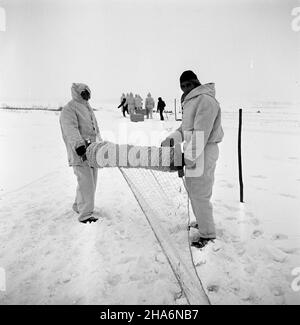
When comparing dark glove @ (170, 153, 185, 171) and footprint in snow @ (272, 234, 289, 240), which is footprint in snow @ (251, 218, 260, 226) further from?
dark glove @ (170, 153, 185, 171)

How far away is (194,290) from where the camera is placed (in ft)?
7.85

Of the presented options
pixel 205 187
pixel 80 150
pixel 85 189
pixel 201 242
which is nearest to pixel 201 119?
pixel 205 187

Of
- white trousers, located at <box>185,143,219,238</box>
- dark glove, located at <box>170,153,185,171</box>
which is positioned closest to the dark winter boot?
white trousers, located at <box>185,143,219,238</box>

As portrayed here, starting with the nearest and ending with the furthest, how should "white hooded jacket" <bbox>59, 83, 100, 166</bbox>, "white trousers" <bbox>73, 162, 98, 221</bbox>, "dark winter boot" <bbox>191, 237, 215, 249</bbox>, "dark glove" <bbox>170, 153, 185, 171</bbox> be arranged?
"dark glove" <bbox>170, 153, 185, 171</bbox>, "dark winter boot" <bbox>191, 237, 215, 249</bbox>, "white hooded jacket" <bbox>59, 83, 100, 166</bbox>, "white trousers" <bbox>73, 162, 98, 221</bbox>

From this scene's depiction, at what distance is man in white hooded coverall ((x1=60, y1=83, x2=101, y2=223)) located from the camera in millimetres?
3562

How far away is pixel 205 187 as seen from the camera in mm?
2943

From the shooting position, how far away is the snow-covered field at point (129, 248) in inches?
96.1

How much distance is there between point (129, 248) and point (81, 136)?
165cm

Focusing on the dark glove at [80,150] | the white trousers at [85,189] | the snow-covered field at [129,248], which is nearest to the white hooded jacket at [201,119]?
the snow-covered field at [129,248]

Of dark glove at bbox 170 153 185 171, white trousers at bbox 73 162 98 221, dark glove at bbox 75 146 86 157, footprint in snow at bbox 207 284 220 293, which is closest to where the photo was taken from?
footprint in snow at bbox 207 284 220 293

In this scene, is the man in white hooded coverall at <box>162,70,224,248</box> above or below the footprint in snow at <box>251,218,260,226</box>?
above

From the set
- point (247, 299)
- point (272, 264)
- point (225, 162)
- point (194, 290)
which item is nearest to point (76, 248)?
point (194, 290)

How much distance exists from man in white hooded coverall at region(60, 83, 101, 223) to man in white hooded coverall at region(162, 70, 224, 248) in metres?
Result: 1.28

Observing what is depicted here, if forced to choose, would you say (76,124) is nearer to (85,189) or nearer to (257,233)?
(85,189)
